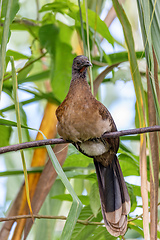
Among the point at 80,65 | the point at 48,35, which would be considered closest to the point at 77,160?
the point at 80,65

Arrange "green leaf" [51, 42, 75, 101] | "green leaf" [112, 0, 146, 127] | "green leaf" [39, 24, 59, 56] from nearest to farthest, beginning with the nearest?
1. "green leaf" [112, 0, 146, 127]
2. "green leaf" [39, 24, 59, 56]
3. "green leaf" [51, 42, 75, 101]

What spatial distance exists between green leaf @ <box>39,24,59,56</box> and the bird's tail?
671mm

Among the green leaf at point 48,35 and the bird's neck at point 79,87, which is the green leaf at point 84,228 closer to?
the bird's neck at point 79,87

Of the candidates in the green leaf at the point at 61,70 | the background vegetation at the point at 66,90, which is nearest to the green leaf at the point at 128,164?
the background vegetation at the point at 66,90

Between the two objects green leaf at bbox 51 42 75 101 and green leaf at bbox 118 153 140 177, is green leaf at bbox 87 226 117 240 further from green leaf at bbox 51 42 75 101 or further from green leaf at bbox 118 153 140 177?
green leaf at bbox 51 42 75 101

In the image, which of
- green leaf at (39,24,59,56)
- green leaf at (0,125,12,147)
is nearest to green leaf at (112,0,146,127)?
green leaf at (39,24,59,56)

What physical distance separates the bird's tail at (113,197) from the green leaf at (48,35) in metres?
0.67

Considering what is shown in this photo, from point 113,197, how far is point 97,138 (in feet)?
1.12

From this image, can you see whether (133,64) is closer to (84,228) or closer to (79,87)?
(79,87)

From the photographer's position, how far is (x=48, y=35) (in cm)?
186

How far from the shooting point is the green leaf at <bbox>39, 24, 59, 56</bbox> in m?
1.85

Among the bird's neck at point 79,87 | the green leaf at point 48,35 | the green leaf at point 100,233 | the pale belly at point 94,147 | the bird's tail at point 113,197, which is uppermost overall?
the green leaf at point 48,35

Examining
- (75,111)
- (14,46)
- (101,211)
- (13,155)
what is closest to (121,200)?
(101,211)

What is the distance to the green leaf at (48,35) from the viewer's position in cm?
185
